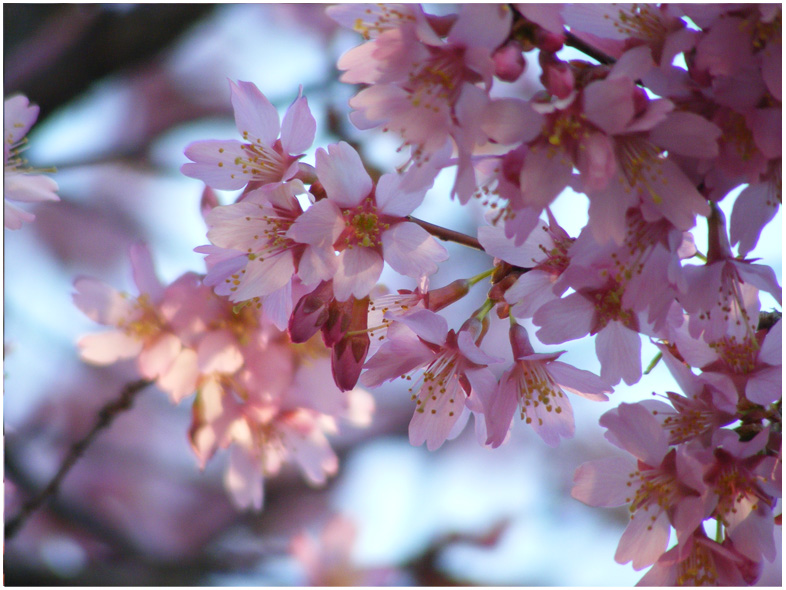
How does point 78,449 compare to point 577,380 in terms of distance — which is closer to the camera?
point 577,380

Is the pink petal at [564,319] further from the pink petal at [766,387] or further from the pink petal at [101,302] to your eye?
the pink petal at [101,302]

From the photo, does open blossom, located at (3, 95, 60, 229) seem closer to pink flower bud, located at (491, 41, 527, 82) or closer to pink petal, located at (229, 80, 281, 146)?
pink petal, located at (229, 80, 281, 146)

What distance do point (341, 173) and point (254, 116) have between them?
5.4 inches

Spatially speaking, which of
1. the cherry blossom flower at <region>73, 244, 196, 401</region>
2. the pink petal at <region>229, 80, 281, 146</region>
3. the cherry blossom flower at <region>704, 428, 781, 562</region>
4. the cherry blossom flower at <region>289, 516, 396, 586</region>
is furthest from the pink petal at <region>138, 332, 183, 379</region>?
the cherry blossom flower at <region>289, 516, 396, 586</region>

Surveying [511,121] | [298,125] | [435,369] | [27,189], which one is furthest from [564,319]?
[27,189]

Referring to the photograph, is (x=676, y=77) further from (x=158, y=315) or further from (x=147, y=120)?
(x=147, y=120)

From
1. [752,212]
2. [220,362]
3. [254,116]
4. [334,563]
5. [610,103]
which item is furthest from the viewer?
[334,563]

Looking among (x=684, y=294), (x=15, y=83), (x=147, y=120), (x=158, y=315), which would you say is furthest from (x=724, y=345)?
(x=147, y=120)

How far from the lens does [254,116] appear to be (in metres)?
0.68

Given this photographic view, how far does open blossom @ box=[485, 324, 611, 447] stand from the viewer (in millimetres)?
664

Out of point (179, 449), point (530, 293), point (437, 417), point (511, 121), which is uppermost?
point (511, 121)

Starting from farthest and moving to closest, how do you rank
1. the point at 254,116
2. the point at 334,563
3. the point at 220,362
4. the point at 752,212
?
the point at 334,563, the point at 220,362, the point at 254,116, the point at 752,212

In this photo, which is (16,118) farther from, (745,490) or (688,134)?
(745,490)

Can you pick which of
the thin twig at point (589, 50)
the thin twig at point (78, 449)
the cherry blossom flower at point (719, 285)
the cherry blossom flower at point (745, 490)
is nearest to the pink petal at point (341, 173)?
the thin twig at point (589, 50)
